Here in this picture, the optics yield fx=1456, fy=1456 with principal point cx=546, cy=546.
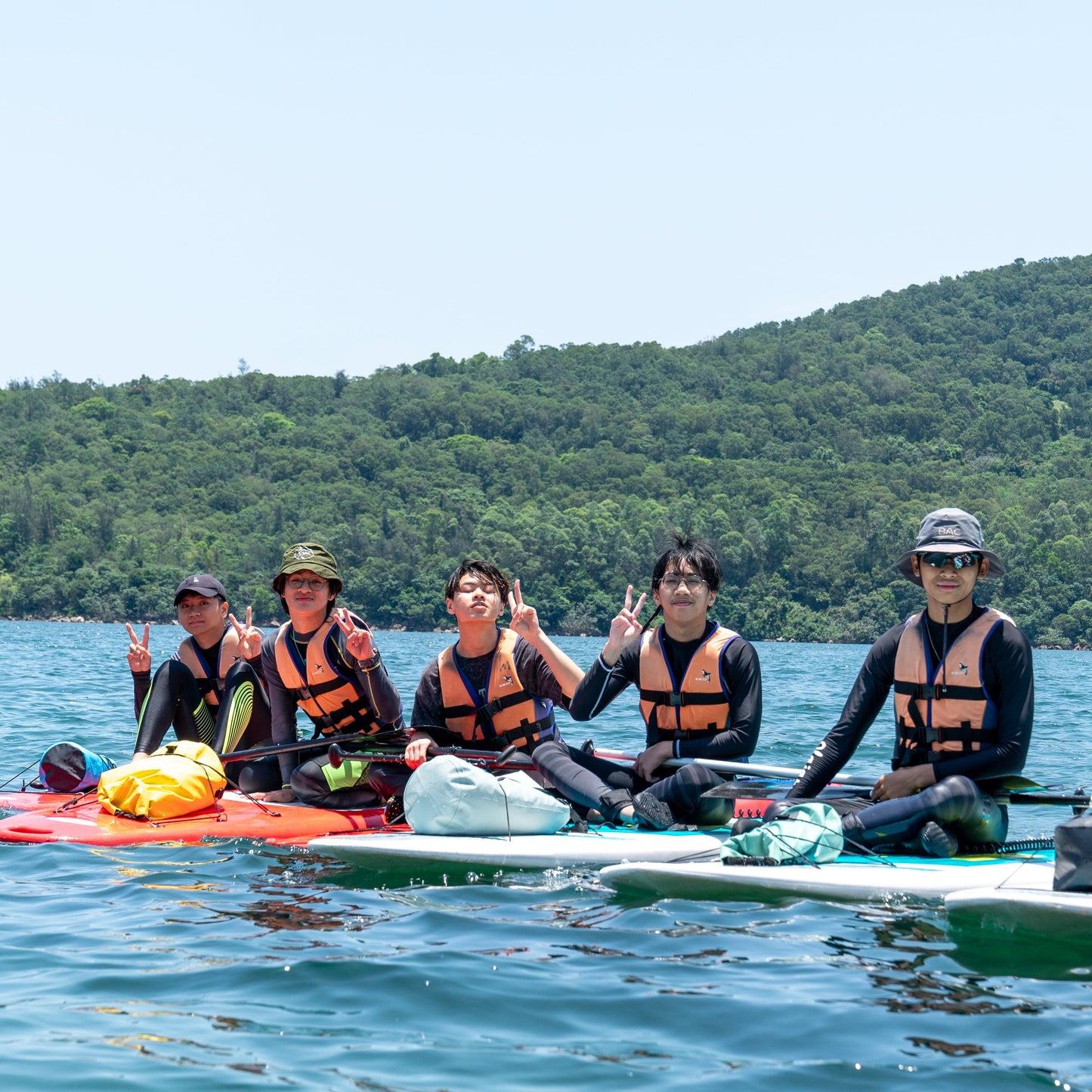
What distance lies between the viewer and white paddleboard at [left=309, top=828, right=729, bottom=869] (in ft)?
20.4

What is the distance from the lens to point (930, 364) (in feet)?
366

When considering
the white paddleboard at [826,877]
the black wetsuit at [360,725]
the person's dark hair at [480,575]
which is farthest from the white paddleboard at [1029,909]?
the black wetsuit at [360,725]

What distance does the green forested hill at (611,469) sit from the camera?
7562 cm

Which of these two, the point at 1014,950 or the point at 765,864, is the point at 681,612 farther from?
the point at 1014,950

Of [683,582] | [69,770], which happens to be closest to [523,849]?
[683,582]

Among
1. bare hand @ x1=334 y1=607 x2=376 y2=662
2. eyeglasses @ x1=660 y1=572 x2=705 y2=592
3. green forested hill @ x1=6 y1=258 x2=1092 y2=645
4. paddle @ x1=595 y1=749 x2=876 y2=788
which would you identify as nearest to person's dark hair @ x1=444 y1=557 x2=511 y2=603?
bare hand @ x1=334 y1=607 x2=376 y2=662

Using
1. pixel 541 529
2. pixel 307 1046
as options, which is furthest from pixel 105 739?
pixel 541 529

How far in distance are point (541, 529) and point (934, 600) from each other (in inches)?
2862

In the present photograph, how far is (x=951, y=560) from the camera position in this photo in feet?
19.7

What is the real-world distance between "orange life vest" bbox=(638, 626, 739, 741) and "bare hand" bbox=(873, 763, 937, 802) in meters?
0.91

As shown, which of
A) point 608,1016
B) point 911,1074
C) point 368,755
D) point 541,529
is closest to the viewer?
point 911,1074

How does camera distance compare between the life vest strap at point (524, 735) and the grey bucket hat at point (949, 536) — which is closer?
the grey bucket hat at point (949, 536)

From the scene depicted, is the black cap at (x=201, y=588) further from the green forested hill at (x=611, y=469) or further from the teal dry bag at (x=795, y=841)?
the green forested hill at (x=611, y=469)

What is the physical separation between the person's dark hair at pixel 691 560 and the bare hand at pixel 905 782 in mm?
1249
